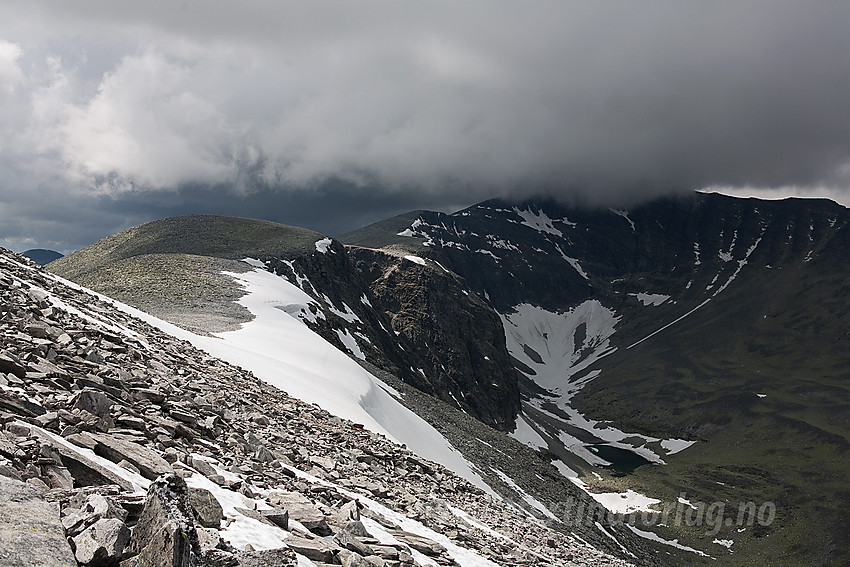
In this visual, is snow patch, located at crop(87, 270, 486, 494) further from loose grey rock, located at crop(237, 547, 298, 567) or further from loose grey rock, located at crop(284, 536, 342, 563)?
loose grey rock, located at crop(237, 547, 298, 567)

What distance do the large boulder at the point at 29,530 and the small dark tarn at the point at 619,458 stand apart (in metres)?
144

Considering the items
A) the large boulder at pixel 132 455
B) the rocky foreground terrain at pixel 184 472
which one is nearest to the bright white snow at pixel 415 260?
the rocky foreground terrain at pixel 184 472

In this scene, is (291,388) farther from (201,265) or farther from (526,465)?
(201,265)

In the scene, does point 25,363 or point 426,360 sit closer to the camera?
point 25,363

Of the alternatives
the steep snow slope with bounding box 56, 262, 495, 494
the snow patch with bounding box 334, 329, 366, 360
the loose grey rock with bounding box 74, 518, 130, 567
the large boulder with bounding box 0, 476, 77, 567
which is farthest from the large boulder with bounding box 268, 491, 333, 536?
the snow patch with bounding box 334, 329, 366, 360

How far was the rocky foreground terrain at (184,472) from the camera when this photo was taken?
6.20m

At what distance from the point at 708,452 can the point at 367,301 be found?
118814 millimetres

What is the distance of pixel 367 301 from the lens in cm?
10725

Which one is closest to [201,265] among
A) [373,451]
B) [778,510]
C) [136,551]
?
[373,451]

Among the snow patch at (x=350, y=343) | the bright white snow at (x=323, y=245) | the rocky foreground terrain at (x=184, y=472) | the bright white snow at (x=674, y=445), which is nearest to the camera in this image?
the rocky foreground terrain at (x=184, y=472)

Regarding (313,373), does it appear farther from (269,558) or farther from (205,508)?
(269,558)

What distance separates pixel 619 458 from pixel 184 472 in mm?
165496

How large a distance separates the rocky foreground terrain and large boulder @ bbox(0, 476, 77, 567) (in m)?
0.02

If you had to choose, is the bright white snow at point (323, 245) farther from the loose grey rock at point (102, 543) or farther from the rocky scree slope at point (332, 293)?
the loose grey rock at point (102, 543)
